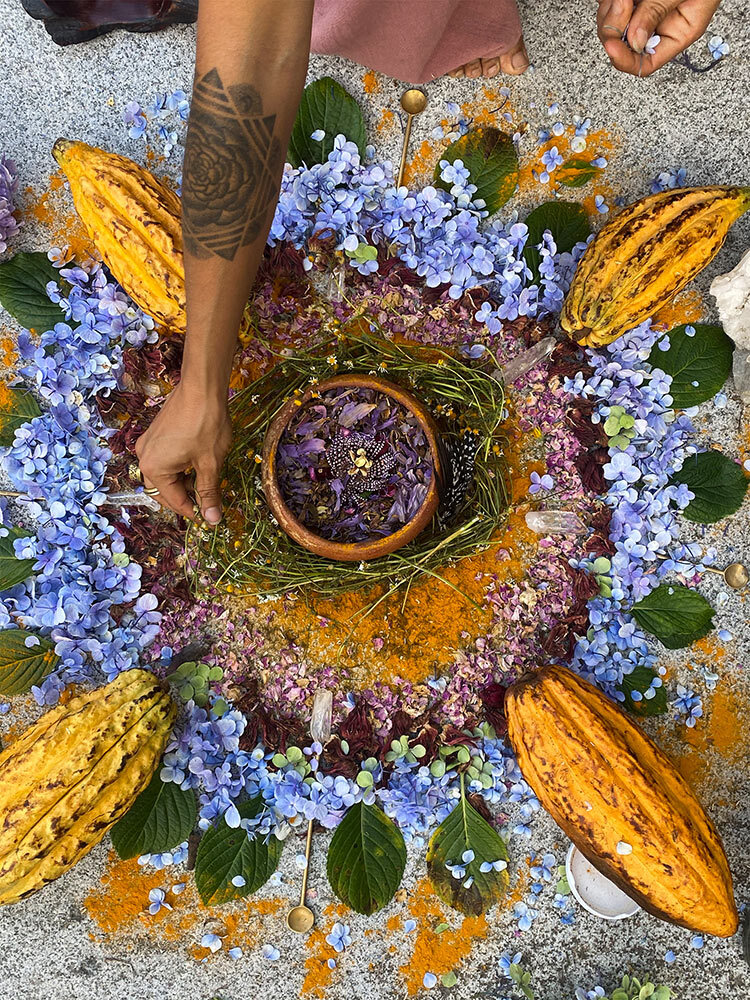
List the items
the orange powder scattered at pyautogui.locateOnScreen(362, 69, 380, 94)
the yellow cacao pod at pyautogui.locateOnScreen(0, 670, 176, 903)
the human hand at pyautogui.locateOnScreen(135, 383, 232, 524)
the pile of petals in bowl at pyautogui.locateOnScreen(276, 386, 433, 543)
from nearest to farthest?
the human hand at pyautogui.locateOnScreen(135, 383, 232, 524), the yellow cacao pod at pyautogui.locateOnScreen(0, 670, 176, 903), the pile of petals in bowl at pyautogui.locateOnScreen(276, 386, 433, 543), the orange powder scattered at pyautogui.locateOnScreen(362, 69, 380, 94)

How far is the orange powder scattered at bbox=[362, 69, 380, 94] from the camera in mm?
1202

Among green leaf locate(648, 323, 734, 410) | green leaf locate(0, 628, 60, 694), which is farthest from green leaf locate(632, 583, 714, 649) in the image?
green leaf locate(0, 628, 60, 694)

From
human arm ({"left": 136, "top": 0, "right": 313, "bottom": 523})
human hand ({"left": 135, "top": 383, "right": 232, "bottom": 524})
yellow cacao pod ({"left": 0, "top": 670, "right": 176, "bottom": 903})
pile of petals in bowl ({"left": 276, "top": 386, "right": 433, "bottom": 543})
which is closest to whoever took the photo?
human arm ({"left": 136, "top": 0, "right": 313, "bottom": 523})

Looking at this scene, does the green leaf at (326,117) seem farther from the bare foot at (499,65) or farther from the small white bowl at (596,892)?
the small white bowl at (596,892)

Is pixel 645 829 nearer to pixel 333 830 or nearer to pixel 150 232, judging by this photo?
pixel 333 830

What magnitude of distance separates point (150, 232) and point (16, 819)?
30.8 inches

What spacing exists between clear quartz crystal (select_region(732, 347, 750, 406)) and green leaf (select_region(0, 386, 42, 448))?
105 cm

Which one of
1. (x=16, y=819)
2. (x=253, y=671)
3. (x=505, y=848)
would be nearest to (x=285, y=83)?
(x=253, y=671)

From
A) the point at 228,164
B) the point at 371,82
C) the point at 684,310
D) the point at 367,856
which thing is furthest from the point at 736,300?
the point at 367,856

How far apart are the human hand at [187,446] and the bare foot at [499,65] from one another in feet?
2.29

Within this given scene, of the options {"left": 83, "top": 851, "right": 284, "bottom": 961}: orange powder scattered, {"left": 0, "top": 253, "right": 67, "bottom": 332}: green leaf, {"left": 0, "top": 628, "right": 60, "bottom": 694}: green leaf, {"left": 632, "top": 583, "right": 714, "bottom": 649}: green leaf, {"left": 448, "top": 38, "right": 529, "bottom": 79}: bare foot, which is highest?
{"left": 448, "top": 38, "right": 529, "bottom": 79}: bare foot

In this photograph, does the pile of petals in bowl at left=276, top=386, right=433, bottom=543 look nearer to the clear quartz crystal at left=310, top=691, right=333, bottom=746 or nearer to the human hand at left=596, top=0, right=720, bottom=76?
the clear quartz crystal at left=310, top=691, right=333, bottom=746

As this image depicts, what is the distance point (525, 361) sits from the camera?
1168 mm

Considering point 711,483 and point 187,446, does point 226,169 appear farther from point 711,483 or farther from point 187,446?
point 711,483
